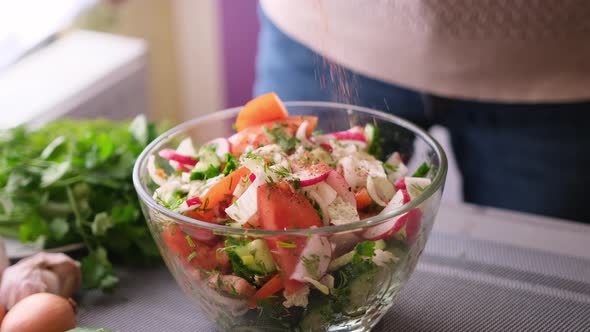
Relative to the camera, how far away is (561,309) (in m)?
0.87

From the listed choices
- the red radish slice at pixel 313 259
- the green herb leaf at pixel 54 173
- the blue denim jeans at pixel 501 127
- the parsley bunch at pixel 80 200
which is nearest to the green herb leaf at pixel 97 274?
the parsley bunch at pixel 80 200

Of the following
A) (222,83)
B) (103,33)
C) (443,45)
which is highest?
(443,45)

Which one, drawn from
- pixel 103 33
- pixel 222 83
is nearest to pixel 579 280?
pixel 103 33

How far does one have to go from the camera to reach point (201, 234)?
26.8 inches

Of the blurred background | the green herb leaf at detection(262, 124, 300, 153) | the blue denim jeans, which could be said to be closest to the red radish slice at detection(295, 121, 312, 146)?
the green herb leaf at detection(262, 124, 300, 153)

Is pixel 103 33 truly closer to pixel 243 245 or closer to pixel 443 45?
pixel 443 45

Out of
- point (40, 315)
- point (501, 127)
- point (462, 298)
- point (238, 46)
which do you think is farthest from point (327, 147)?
point (238, 46)

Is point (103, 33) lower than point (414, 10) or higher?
lower

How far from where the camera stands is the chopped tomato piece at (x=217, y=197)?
724mm

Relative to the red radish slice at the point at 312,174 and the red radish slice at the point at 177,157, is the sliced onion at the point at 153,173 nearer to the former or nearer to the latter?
the red radish slice at the point at 177,157

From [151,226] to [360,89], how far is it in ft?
1.85

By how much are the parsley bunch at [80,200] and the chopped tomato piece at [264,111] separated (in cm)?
20

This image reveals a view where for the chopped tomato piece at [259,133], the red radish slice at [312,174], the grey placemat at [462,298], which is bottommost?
the grey placemat at [462,298]

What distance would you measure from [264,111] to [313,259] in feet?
0.87
